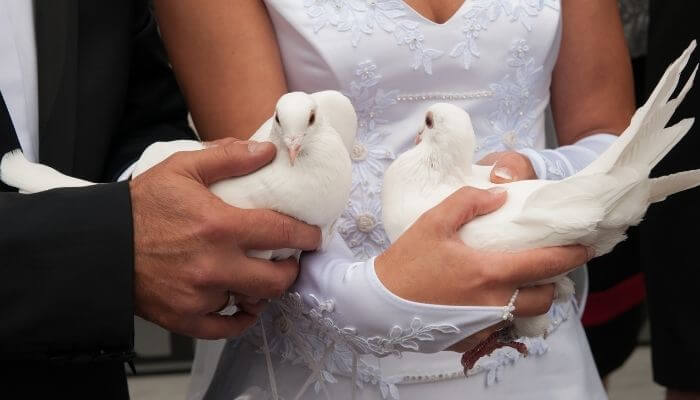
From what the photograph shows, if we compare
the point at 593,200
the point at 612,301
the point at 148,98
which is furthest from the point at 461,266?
the point at 612,301

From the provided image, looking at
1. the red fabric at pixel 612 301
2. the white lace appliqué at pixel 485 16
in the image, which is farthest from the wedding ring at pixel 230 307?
the red fabric at pixel 612 301

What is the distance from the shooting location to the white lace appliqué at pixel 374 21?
1590 millimetres

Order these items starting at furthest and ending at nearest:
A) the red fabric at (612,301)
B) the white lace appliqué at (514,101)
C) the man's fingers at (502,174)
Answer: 1. the red fabric at (612,301)
2. the white lace appliqué at (514,101)
3. the man's fingers at (502,174)

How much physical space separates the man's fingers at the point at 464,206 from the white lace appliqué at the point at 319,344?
0.19 meters

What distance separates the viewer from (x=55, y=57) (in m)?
1.46

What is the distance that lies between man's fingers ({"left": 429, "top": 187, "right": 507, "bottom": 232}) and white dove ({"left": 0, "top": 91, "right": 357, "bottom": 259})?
0.46 feet

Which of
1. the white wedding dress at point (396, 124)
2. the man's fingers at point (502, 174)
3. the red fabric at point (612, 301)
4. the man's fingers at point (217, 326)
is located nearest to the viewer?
the man's fingers at point (217, 326)

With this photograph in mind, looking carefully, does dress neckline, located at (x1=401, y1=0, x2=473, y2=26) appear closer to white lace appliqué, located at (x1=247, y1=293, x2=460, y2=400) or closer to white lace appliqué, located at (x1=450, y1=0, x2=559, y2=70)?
white lace appliqué, located at (x1=450, y1=0, x2=559, y2=70)

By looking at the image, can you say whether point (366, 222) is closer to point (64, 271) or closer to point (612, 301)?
point (64, 271)

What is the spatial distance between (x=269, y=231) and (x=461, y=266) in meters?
0.26

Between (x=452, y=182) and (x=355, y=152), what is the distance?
10.0 inches

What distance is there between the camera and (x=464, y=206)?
131 cm

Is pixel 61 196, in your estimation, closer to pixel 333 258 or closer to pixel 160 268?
Result: pixel 160 268

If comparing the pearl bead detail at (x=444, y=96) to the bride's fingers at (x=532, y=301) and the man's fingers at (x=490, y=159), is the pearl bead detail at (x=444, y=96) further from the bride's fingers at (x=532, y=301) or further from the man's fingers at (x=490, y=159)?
the bride's fingers at (x=532, y=301)
